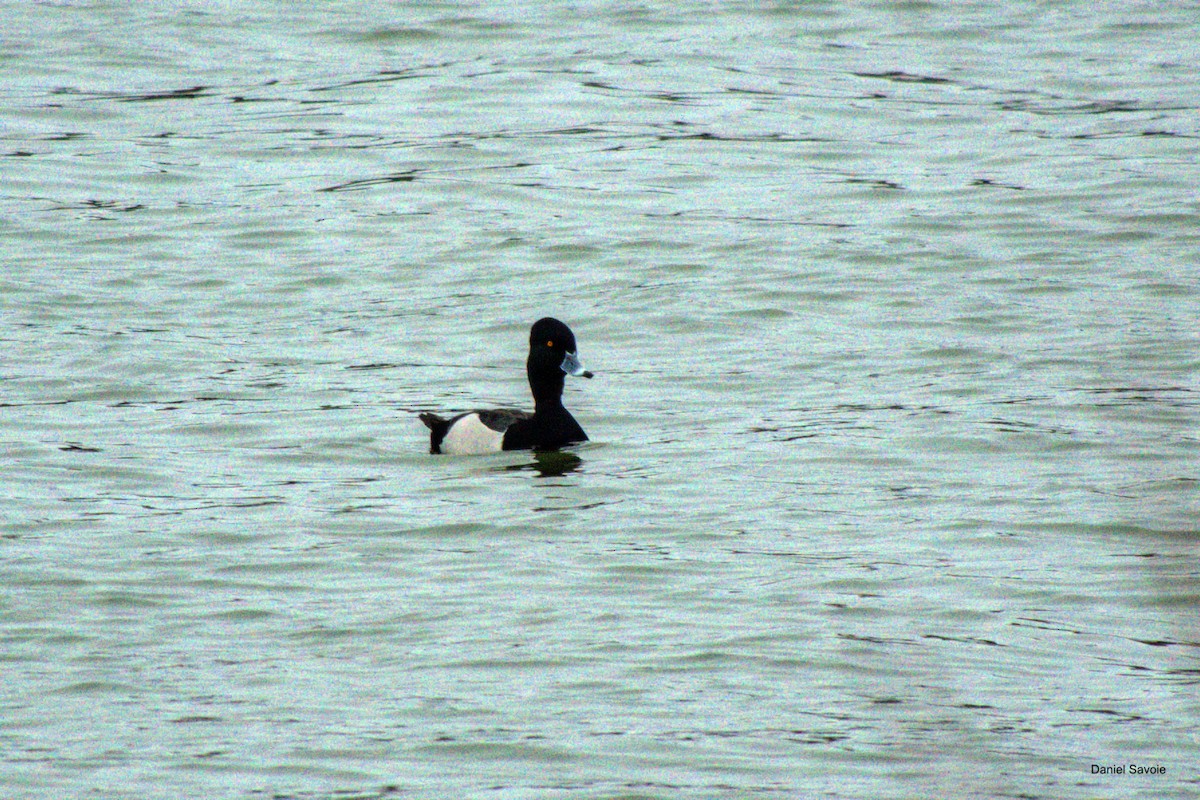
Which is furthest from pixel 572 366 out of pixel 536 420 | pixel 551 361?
pixel 536 420

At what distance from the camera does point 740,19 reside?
78.3 feet

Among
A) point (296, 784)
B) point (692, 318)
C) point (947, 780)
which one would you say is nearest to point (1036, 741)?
point (947, 780)

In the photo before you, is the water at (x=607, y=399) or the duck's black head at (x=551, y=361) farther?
the duck's black head at (x=551, y=361)

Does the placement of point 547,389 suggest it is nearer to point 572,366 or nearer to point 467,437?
point 572,366

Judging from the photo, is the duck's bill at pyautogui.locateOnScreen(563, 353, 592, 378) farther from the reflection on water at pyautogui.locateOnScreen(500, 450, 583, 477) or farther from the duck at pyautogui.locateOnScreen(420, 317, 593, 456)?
the reflection on water at pyautogui.locateOnScreen(500, 450, 583, 477)

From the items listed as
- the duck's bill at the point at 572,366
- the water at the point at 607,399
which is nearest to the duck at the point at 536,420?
the duck's bill at the point at 572,366

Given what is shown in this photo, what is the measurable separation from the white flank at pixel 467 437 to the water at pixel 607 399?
0.54 feet

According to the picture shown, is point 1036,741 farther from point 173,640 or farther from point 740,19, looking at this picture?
point 740,19

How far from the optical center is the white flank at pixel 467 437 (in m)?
10.8

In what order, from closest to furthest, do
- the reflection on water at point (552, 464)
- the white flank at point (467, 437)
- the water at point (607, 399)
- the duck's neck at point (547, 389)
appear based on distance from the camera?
the water at point (607, 399) → the reflection on water at point (552, 464) → the white flank at point (467, 437) → the duck's neck at point (547, 389)

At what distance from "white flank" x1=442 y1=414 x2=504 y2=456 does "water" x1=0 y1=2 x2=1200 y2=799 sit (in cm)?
16

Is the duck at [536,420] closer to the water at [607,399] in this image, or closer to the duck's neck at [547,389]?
the duck's neck at [547,389]

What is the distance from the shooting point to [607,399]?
12094 mm

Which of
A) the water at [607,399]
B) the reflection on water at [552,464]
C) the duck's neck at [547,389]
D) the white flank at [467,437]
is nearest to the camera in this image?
the water at [607,399]
